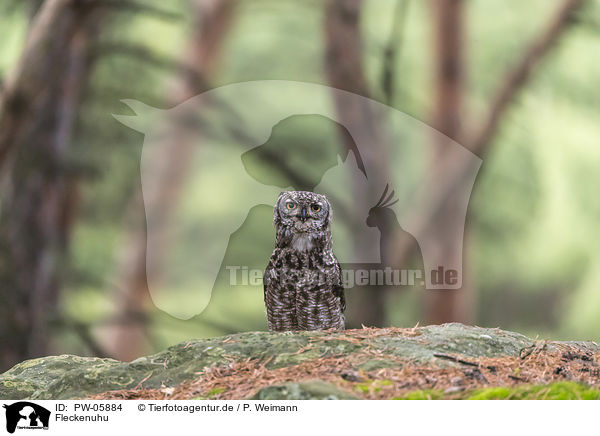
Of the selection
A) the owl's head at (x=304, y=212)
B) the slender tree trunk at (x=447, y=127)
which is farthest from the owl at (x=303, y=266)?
the slender tree trunk at (x=447, y=127)

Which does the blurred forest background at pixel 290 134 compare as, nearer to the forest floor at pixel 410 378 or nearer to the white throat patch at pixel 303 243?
the white throat patch at pixel 303 243

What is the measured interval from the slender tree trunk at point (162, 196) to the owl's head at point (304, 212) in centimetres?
170

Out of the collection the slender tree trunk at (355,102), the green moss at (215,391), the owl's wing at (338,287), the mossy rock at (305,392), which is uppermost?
the slender tree trunk at (355,102)

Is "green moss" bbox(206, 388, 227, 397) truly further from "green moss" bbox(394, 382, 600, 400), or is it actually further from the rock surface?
"green moss" bbox(394, 382, 600, 400)

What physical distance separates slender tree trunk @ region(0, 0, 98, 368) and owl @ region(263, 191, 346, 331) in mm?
1134

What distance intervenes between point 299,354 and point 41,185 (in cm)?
200

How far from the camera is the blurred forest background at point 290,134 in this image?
2.75 metres

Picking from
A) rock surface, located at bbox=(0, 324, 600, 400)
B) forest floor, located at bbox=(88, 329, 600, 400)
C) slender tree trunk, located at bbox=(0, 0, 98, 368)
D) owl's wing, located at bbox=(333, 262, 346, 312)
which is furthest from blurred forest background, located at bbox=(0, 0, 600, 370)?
forest floor, located at bbox=(88, 329, 600, 400)

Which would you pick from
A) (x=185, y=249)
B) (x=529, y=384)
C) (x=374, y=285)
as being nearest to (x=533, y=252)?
(x=374, y=285)

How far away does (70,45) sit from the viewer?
9.64 ft

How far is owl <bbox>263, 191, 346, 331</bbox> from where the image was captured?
5.92 ft
